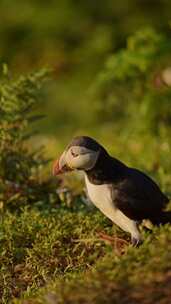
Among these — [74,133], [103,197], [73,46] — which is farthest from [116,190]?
[73,46]

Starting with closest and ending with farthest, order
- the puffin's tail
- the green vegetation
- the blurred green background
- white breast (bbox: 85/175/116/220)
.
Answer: the green vegetation → white breast (bbox: 85/175/116/220) → the puffin's tail → the blurred green background

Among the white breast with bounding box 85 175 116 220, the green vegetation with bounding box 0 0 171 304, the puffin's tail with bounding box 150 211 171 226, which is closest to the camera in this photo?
the green vegetation with bounding box 0 0 171 304

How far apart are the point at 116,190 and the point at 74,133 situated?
19.9 ft

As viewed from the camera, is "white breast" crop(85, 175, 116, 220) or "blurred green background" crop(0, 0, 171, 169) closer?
"white breast" crop(85, 175, 116, 220)

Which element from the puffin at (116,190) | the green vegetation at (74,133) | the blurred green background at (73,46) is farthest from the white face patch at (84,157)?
the blurred green background at (73,46)

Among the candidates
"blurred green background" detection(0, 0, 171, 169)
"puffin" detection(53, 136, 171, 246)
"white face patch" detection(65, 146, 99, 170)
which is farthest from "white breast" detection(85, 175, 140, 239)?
"blurred green background" detection(0, 0, 171, 169)

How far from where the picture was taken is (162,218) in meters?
4.88

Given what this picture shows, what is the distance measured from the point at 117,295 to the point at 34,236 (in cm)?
166

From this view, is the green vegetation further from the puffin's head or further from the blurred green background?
the puffin's head

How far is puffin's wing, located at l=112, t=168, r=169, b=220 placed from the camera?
473cm

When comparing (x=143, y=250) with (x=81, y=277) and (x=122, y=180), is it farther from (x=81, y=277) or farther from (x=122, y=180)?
(x=122, y=180)

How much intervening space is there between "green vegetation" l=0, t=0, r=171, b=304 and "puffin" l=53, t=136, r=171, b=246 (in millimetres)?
140

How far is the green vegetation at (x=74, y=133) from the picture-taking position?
3.75m

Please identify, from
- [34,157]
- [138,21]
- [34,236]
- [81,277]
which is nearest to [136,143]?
[34,157]
